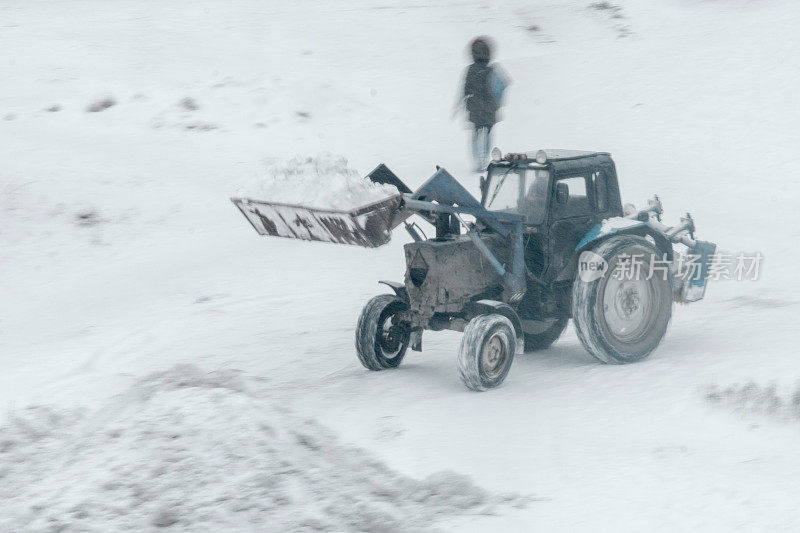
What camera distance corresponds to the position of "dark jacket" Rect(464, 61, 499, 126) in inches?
536

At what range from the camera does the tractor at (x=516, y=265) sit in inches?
298

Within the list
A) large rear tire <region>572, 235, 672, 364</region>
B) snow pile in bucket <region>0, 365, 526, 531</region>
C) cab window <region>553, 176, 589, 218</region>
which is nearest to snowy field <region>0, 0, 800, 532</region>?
snow pile in bucket <region>0, 365, 526, 531</region>

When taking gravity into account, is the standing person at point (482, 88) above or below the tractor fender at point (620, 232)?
above

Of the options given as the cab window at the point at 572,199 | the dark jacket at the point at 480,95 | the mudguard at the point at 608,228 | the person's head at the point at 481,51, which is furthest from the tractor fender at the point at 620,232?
the person's head at the point at 481,51

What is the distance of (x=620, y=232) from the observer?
27.6 ft

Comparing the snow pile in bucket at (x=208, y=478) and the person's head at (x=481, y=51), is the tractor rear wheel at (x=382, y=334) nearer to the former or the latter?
the snow pile in bucket at (x=208, y=478)

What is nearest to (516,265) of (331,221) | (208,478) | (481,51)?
(331,221)

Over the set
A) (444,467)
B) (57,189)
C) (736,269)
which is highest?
(57,189)

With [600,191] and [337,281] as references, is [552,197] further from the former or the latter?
[337,281]

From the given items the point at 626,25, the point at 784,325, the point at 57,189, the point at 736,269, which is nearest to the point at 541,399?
the point at 784,325

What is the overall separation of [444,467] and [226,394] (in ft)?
5.95

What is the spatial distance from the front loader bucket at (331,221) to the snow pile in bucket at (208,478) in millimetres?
1349

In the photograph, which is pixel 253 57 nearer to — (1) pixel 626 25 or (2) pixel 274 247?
(2) pixel 274 247

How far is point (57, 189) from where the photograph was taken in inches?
511
